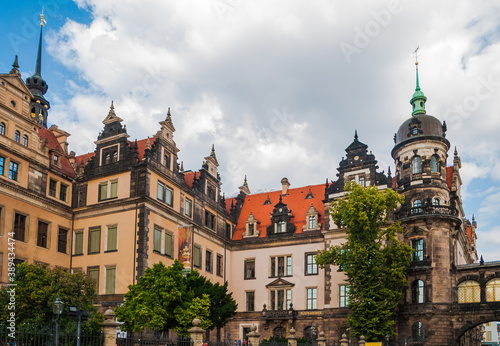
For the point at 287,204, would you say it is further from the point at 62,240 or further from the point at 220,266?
the point at 62,240

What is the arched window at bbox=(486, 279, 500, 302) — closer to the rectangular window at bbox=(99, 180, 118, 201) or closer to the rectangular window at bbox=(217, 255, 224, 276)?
the rectangular window at bbox=(217, 255, 224, 276)

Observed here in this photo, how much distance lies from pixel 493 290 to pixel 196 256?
941 inches

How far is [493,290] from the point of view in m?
42.7

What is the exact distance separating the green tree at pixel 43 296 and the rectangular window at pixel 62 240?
10806mm

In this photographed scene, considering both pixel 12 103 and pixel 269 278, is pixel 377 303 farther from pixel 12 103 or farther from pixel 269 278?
pixel 12 103

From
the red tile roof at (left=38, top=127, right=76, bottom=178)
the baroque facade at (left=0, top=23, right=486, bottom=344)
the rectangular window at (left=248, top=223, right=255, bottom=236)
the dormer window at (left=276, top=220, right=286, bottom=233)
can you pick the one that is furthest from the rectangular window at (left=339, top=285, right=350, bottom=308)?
the red tile roof at (left=38, top=127, right=76, bottom=178)

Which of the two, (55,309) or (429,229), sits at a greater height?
(429,229)

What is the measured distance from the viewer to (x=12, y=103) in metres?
39.0

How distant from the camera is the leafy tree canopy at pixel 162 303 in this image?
32.4 metres

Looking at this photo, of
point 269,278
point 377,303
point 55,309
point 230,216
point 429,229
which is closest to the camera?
point 55,309

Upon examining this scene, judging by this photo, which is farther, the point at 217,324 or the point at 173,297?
the point at 217,324

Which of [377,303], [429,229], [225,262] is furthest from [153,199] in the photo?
[429,229]

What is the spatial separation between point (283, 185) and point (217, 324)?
23.0 metres

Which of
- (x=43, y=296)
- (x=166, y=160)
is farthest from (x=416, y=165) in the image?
(x=43, y=296)
